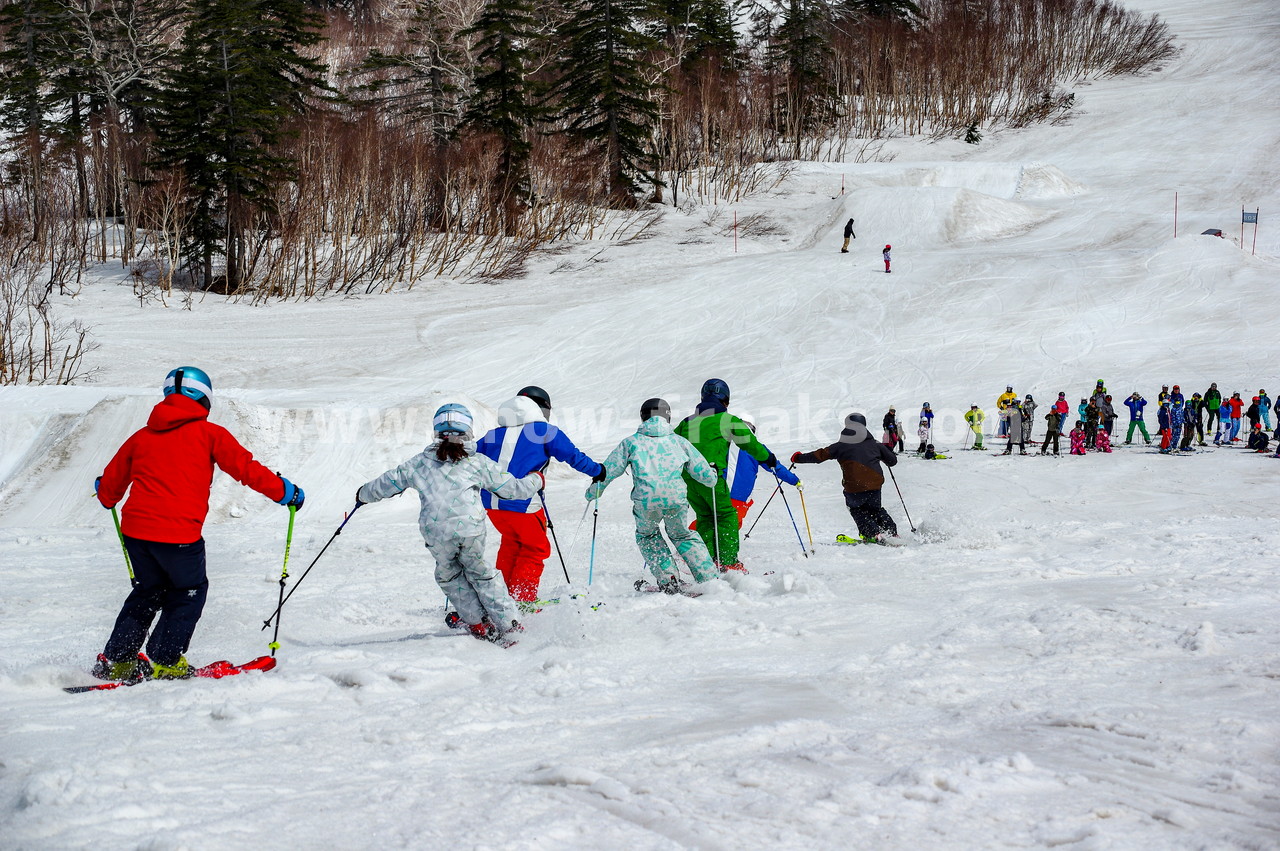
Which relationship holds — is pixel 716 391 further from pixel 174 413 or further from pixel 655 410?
pixel 174 413

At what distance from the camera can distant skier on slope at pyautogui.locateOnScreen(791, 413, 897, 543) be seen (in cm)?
980

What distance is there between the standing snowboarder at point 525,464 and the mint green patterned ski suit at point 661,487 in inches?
15.6

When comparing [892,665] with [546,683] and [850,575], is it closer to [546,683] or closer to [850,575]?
[546,683]

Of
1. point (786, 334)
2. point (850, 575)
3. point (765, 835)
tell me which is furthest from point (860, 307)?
point (765, 835)

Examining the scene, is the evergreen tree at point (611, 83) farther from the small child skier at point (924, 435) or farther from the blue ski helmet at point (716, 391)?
the blue ski helmet at point (716, 391)

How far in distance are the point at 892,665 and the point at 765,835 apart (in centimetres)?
220

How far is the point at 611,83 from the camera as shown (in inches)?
1687

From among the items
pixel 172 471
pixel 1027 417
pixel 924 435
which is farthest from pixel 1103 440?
pixel 172 471

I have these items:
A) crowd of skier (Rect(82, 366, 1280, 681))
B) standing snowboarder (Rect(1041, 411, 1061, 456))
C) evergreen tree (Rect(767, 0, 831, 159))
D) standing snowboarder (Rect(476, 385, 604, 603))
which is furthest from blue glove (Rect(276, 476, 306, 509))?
evergreen tree (Rect(767, 0, 831, 159))

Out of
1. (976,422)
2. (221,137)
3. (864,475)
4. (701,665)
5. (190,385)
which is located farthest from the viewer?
(221,137)

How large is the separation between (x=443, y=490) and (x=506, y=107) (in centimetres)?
3853

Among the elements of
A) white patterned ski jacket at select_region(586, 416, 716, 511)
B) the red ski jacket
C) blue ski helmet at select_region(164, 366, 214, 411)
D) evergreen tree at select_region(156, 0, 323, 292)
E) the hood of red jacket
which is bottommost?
white patterned ski jacket at select_region(586, 416, 716, 511)

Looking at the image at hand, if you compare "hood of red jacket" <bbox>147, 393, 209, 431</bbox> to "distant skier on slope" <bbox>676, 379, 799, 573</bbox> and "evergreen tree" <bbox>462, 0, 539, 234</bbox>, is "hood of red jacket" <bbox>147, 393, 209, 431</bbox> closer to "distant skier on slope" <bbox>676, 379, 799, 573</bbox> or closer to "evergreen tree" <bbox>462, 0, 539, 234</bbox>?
"distant skier on slope" <bbox>676, 379, 799, 573</bbox>

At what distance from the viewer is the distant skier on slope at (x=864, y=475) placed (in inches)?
386
